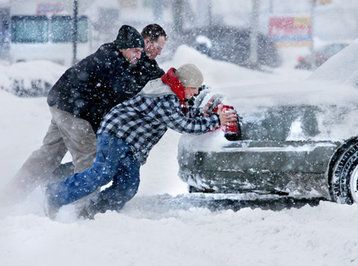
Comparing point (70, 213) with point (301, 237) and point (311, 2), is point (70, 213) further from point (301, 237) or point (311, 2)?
point (311, 2)

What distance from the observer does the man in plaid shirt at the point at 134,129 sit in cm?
573

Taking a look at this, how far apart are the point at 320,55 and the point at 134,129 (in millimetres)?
31742

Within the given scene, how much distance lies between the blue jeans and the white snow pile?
14.5 metres

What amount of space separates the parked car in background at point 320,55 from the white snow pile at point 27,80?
56.9ft

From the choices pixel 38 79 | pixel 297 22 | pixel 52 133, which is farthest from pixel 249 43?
pixel 52 133

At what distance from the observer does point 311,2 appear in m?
44.1

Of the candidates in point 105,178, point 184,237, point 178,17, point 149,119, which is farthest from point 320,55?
point 184,237

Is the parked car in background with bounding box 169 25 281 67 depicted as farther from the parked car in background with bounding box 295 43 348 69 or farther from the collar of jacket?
the collar of jacket

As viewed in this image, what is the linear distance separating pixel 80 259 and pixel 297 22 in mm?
37910

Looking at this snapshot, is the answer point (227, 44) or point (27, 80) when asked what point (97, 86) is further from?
point (227, 44)

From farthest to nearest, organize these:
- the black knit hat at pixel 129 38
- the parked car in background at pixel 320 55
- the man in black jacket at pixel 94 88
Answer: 1. the parked car in background at pixel 320 55
2. the man in black jacket at pixel 94 88
3. the black knit hat at pixel 129 38

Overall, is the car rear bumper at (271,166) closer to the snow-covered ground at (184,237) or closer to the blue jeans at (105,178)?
the snow-covered ground at (184,237)

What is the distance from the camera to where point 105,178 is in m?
5.82

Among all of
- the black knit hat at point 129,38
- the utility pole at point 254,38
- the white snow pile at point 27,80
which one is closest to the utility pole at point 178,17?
the utility pole at point 254,38
